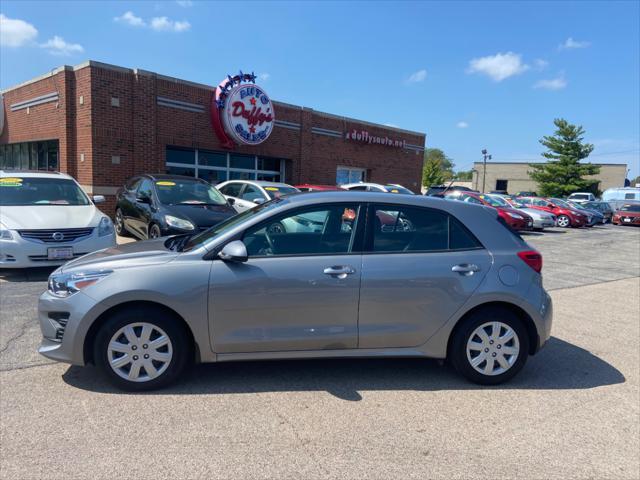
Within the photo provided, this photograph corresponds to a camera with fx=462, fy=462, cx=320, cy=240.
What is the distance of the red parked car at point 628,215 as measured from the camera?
27391 mm

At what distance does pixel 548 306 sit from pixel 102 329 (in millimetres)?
3653

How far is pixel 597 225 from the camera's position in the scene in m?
27.0

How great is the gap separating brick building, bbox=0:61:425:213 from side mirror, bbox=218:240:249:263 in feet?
39.9

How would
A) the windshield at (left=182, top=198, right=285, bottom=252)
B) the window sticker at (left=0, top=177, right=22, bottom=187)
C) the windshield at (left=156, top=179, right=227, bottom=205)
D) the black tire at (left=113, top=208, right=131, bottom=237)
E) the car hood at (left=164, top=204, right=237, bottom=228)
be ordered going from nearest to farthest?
the windshield at (left=182, top=198, right=285, bottom=252) → the window sticker at (left=0, top=177, right=22, bottom=187) → the car hood at (left=164, top=204, right=237, bottom=228) → the windshield at (left=156, top=179, right=227, bottom=205) → the black tire at (left=113, top=208, right=131, bottom=237)

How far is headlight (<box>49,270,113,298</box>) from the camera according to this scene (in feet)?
11.4

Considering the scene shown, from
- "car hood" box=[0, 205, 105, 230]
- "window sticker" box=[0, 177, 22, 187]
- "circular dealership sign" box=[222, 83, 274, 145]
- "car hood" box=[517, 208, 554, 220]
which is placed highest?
"circular dealership sign" box=[222, 83, 274, 145]

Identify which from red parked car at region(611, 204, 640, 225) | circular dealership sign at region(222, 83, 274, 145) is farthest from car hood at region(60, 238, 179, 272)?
red parked car at region(611, 204, 640, 225)

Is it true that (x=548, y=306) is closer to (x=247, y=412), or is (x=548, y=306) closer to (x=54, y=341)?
(x=247, y=412)

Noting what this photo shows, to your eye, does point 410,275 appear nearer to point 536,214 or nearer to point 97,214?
point 97,214

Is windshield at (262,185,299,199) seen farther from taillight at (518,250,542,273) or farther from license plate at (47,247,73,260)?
taillight at (518,250,542,273)

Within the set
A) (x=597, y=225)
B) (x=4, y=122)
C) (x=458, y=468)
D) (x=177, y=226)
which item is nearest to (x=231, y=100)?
(x=177, y=226)

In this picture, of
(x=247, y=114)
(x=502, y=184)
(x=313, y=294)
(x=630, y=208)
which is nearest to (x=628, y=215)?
(x=630, y=208)

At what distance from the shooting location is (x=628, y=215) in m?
27.5

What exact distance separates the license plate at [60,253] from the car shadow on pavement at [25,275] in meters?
0.48
